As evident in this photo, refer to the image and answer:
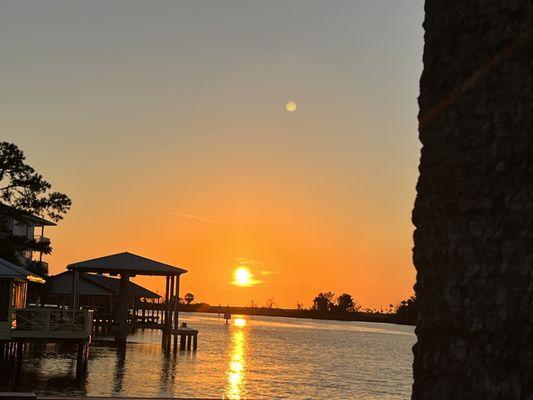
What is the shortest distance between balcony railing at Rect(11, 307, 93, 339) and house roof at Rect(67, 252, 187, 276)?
12911mm

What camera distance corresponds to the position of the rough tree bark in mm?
3006

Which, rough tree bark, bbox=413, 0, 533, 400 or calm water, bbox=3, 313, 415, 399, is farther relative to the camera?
calm water, bbox=3, 313, 415, 399

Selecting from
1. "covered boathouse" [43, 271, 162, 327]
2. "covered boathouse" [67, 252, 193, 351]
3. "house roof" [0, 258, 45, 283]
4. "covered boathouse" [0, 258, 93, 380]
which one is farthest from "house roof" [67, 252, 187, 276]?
"house roof" [0, 258, 45, 283]

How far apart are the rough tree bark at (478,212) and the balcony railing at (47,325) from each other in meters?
24.5

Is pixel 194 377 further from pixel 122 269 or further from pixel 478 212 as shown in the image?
pixel 478 212

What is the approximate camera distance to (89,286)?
50312 mm

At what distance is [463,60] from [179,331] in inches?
1770

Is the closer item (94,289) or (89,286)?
(89,286)

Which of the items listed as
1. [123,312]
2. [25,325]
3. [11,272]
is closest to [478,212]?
[11,272]

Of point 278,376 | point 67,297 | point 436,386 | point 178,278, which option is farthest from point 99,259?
point 436,386

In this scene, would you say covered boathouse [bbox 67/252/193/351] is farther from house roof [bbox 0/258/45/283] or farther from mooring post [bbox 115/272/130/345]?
→ house roof [bbox 0/258/45/283]

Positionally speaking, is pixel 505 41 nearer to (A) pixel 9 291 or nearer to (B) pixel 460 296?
(B) pixel 460 296

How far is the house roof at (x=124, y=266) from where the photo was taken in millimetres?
40250

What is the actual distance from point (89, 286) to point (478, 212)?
49.4 m
